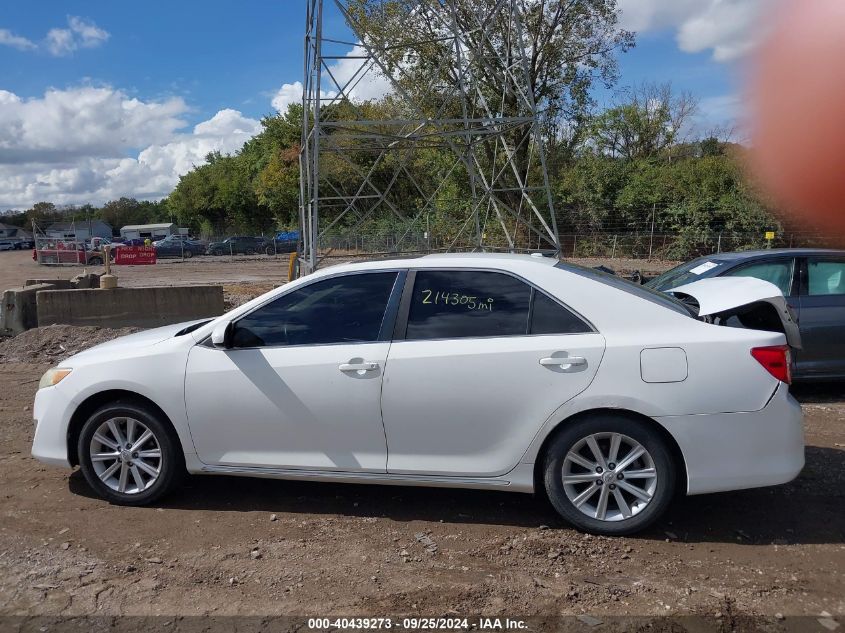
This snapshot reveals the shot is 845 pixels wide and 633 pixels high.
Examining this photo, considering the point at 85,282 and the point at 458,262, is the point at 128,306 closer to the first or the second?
the point at 85,282

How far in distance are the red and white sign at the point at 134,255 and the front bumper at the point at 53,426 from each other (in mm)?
34950

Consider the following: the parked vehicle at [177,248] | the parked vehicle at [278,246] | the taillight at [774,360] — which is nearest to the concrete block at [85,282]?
the taillight at [774,360]

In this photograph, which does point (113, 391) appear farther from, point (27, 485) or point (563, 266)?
point (563, 266)

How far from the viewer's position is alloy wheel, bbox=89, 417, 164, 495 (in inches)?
179

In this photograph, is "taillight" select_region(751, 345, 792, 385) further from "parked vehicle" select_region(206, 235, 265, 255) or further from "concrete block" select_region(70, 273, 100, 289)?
"parked vehicle" select_region(206, 235, 265, 255)

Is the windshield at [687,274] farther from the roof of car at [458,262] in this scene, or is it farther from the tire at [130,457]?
the tire at [130,457]

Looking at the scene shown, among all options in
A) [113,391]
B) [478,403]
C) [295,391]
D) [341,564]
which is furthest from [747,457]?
[113,391]

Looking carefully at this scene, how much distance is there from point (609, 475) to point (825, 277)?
180 inches

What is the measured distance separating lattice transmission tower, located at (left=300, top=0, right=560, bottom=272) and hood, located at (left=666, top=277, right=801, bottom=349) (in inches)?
302

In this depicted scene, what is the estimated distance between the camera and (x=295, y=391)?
169 inches

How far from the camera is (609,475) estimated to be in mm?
3988

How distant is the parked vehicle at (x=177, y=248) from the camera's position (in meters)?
46.3

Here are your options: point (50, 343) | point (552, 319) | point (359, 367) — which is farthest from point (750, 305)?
point (50, 343)

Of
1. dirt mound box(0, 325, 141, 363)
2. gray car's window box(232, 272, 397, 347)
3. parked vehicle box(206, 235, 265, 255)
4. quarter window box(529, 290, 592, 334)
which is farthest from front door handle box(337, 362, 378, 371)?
parked vehicle box(206, 235, 265, 255)
